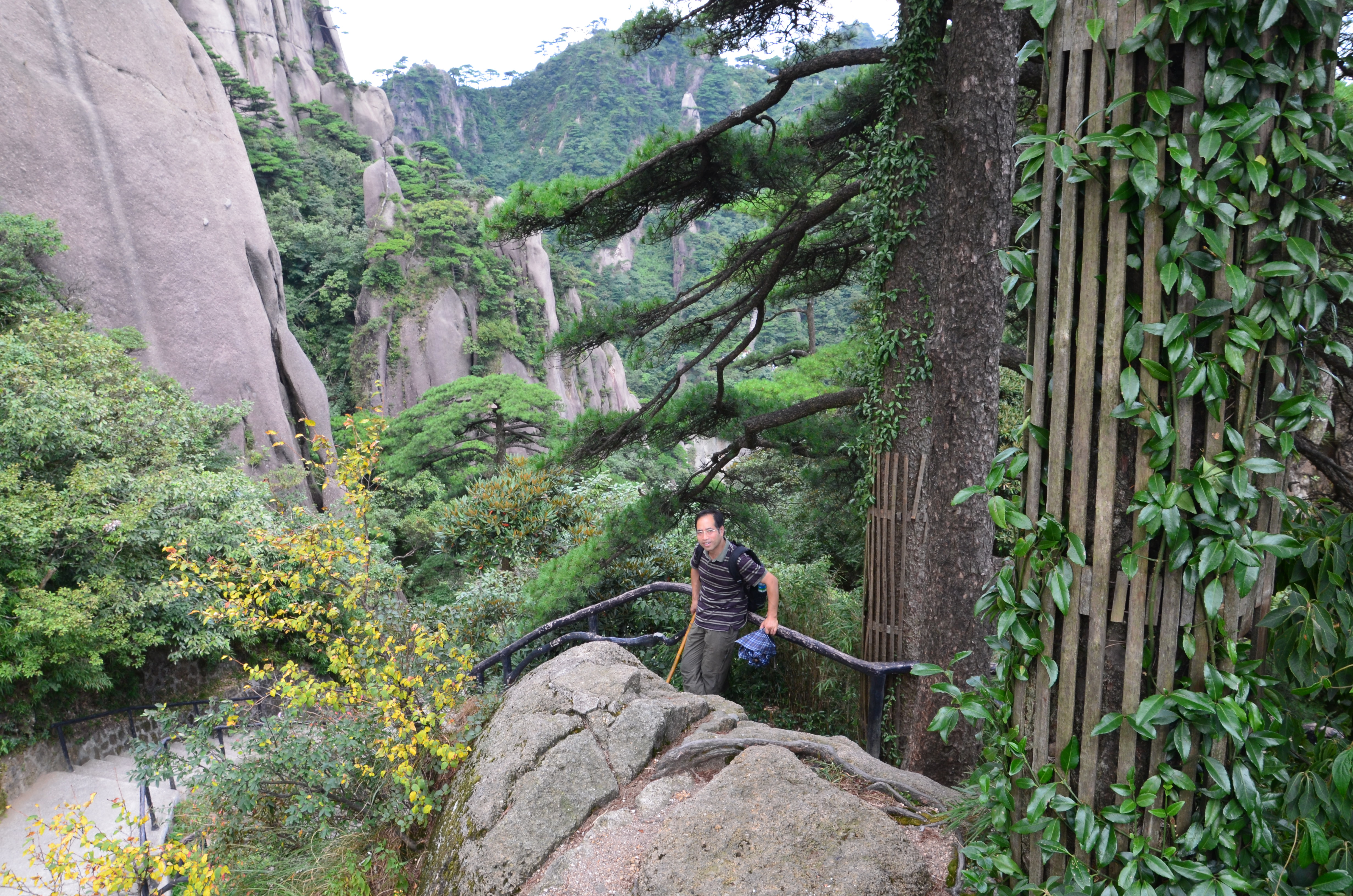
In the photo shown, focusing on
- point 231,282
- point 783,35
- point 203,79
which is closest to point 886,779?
point 783,35

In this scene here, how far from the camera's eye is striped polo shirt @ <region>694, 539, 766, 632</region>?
167 inches

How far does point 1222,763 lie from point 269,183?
97.0ft

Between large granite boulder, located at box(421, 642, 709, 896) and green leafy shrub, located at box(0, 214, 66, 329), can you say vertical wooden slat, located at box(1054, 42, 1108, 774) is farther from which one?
green leafy shrub, located at box(0, 214, 66, 329)

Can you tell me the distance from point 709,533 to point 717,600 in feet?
1.43

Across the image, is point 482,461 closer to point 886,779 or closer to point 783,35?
point 783,35

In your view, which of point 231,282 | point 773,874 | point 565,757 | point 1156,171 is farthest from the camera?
point 231,282

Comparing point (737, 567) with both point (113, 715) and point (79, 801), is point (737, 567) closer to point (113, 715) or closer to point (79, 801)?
point (79, 801)

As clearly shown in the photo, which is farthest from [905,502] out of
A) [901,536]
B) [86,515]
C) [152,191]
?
[152,191]

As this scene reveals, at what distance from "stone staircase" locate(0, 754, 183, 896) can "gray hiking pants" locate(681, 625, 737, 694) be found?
19.6ft

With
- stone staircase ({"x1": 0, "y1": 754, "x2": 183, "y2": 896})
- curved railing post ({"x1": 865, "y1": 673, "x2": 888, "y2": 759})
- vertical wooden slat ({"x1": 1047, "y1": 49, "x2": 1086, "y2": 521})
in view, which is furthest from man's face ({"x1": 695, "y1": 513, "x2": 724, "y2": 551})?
stone staircase ({"x1": 0, "y1": 754, "x2": 183, "y2": 896})

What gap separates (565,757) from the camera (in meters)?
3.22

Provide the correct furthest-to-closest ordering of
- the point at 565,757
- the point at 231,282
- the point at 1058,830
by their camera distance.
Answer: the point at 231,282 < the point at 565,757 < the point at 1058,830

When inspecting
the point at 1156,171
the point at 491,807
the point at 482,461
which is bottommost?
the point at 482,461

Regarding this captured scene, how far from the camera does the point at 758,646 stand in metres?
4.06
